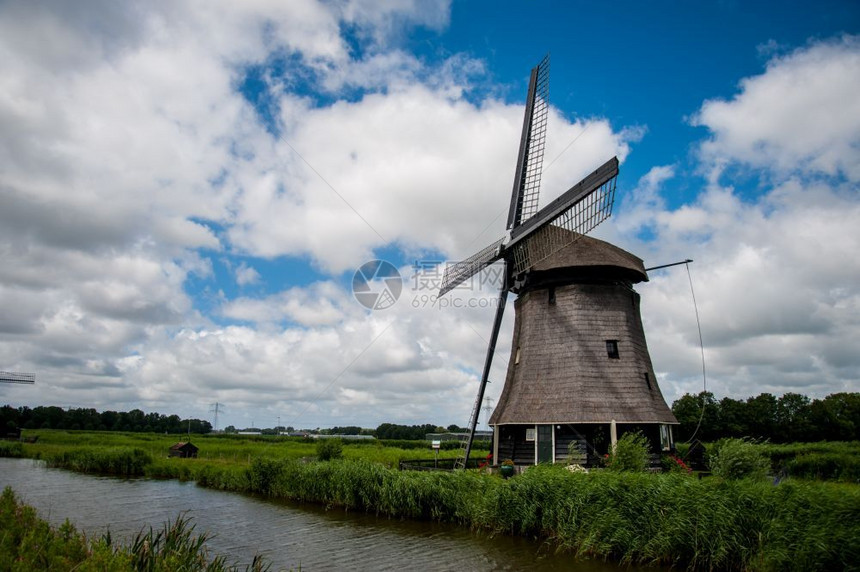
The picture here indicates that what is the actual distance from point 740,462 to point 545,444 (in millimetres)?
5169

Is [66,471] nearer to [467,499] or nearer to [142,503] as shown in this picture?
[142,503]

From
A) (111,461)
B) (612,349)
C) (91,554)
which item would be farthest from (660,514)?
(111,461)

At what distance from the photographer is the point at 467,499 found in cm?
1403

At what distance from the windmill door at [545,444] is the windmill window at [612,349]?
9.86 ft

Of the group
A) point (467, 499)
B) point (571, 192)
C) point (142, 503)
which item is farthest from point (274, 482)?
point (571, 192)

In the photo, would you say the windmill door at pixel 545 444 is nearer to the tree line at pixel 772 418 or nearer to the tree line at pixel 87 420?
the tree line at pixel 772 418

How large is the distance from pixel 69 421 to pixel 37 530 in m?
102

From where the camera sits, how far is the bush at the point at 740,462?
12970 mm

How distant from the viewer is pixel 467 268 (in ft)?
64.7

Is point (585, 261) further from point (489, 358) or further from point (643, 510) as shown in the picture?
point (643, 510)

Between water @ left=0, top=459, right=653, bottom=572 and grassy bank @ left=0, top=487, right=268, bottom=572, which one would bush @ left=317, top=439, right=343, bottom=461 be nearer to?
water @ left=0, top=459, right=653, bottom=572

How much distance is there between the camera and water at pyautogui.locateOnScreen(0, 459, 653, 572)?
10633mm

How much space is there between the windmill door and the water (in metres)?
3.63

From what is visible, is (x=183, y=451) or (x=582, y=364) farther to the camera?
(x=183, y=451)
